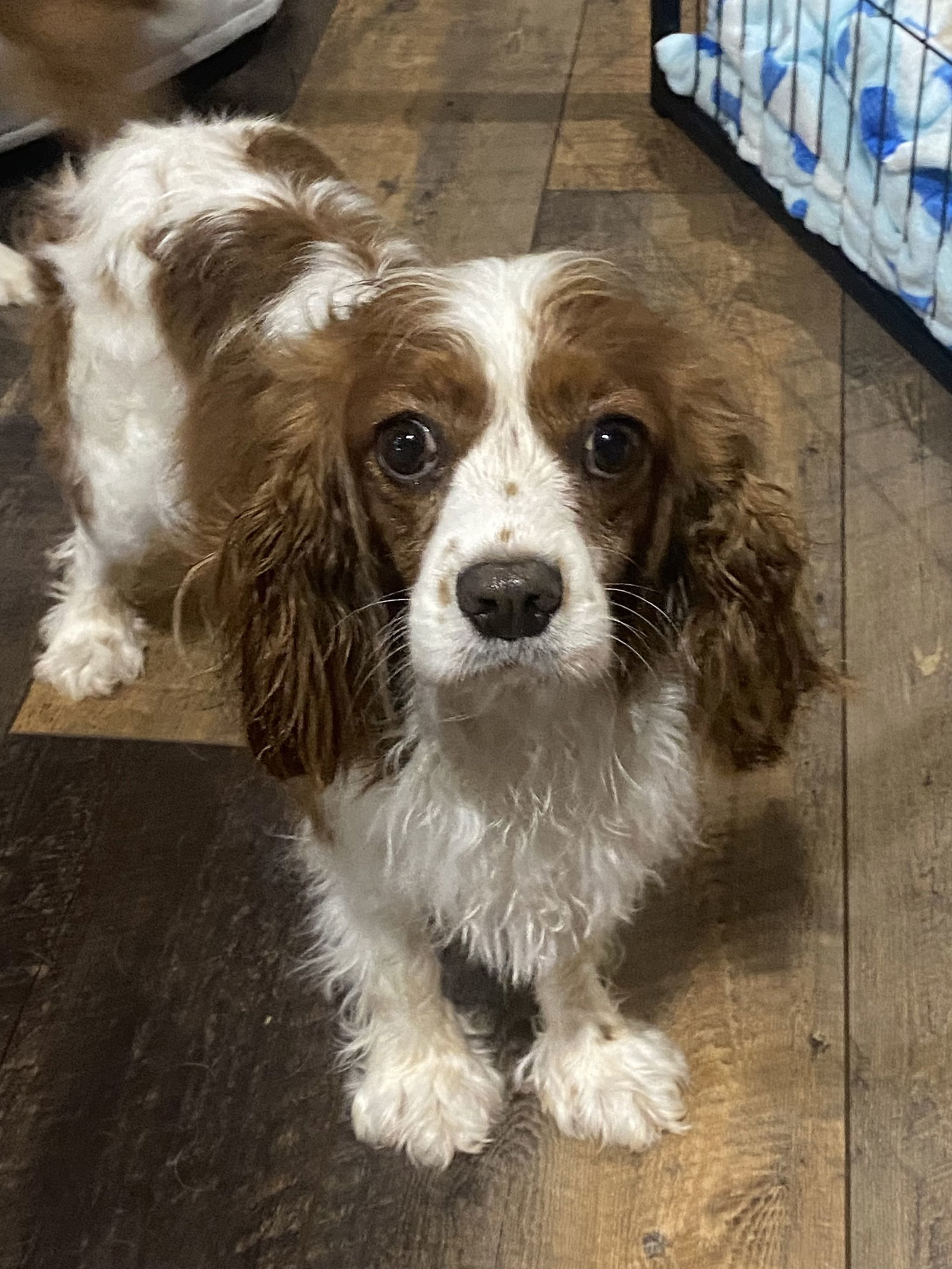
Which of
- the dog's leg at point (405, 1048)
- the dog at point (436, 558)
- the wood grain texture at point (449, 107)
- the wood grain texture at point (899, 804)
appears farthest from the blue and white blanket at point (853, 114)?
the dog's leg at point (405, 1048)

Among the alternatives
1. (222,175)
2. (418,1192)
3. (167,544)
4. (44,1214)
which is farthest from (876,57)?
(44,1214)

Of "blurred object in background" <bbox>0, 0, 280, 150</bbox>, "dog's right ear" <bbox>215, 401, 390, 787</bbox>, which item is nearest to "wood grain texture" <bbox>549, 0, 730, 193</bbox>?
"blurred object in background" <bbox>0, 0, 280, 150</bbox>

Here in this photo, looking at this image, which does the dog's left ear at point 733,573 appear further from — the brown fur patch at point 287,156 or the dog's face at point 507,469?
the brown fur patch at point 287,156

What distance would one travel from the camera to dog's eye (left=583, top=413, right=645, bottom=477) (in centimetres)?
115

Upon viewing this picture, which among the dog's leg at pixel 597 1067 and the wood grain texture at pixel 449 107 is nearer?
the dog's leg at pixel 597 1067

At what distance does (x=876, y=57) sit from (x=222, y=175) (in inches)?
60.5

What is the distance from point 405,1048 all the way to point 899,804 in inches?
32.5

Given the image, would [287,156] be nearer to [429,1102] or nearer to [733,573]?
[733,573]

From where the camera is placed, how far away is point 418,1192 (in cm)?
165

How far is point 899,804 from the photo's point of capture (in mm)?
1946

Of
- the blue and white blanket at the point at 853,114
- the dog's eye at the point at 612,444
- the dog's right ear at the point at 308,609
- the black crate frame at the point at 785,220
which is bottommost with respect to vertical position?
Result: the black crate frame at the point at 785,220

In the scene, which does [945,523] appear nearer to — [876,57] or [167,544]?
[876,57]

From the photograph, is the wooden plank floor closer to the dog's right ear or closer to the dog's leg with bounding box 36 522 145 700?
the dog's leg with bounding box 36 522 145 700

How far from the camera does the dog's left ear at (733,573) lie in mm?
1255
